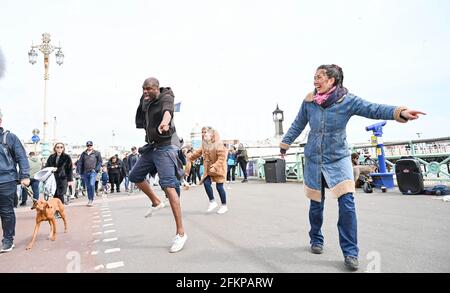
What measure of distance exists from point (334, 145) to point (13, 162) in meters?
4.18

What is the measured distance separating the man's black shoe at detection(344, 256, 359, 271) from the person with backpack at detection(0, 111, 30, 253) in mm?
4022

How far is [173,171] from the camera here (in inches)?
146

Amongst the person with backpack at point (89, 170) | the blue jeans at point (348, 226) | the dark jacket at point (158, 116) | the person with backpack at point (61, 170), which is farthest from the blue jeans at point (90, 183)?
the blue jeans at point (348, 226)

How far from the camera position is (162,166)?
3639mm

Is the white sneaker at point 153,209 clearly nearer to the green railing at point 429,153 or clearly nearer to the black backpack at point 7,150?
the black backpack at point 7,150

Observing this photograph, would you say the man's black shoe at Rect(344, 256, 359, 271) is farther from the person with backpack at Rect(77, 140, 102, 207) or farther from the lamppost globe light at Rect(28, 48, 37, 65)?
the lamppost globe light at Rect(28, 48, 37, 65)

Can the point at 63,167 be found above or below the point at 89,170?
above

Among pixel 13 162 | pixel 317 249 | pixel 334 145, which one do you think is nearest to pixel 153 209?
pixel 13 162

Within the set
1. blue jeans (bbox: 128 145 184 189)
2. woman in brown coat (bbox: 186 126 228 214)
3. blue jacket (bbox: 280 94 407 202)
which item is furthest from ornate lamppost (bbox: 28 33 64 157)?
blue jacket (bbox: 280 94 407 202)

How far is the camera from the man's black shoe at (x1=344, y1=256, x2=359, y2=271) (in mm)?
2574

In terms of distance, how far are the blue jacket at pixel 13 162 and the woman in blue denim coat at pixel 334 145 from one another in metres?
3.73

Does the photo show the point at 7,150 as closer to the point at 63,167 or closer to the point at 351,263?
the point at 63,167

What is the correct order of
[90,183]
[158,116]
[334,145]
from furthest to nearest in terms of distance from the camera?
[90,183]
[158,116]
[334,145]
